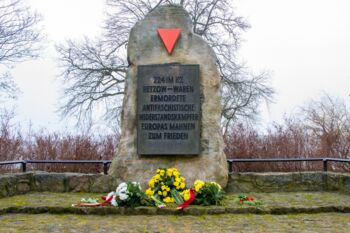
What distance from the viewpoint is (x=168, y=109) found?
25.6 feet

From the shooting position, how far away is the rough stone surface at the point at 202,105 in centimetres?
770

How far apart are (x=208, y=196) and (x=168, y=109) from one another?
1.87m

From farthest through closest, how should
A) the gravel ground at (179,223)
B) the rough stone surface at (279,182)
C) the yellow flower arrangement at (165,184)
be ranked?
the rough stone surface at (279,182) < the yellow flower arrangement at (165,184) < the gravel ground at (179,223)

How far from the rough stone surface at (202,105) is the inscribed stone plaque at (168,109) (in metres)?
0.13

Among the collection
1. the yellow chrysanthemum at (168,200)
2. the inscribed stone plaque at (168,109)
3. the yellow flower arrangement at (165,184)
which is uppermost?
the inscribed stone plaque at (168,109)

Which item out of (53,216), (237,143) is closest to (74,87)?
(237,143)

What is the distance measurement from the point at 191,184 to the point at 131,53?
8.64 ft

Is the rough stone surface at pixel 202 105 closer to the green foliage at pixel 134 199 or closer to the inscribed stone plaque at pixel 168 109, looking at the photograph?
the inscribed stone plaque at pixel 168 109

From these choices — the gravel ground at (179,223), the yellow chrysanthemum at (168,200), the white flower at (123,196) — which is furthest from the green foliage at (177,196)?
the white flower at (123,196)

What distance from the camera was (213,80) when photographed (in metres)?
7.93

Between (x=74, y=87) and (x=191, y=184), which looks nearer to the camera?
(x=191, y=184)

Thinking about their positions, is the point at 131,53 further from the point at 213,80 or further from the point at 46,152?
the point at 46,152

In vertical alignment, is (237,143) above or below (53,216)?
above

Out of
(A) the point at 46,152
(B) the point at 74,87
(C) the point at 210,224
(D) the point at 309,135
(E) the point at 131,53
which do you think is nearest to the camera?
(C) the point at 210,224
